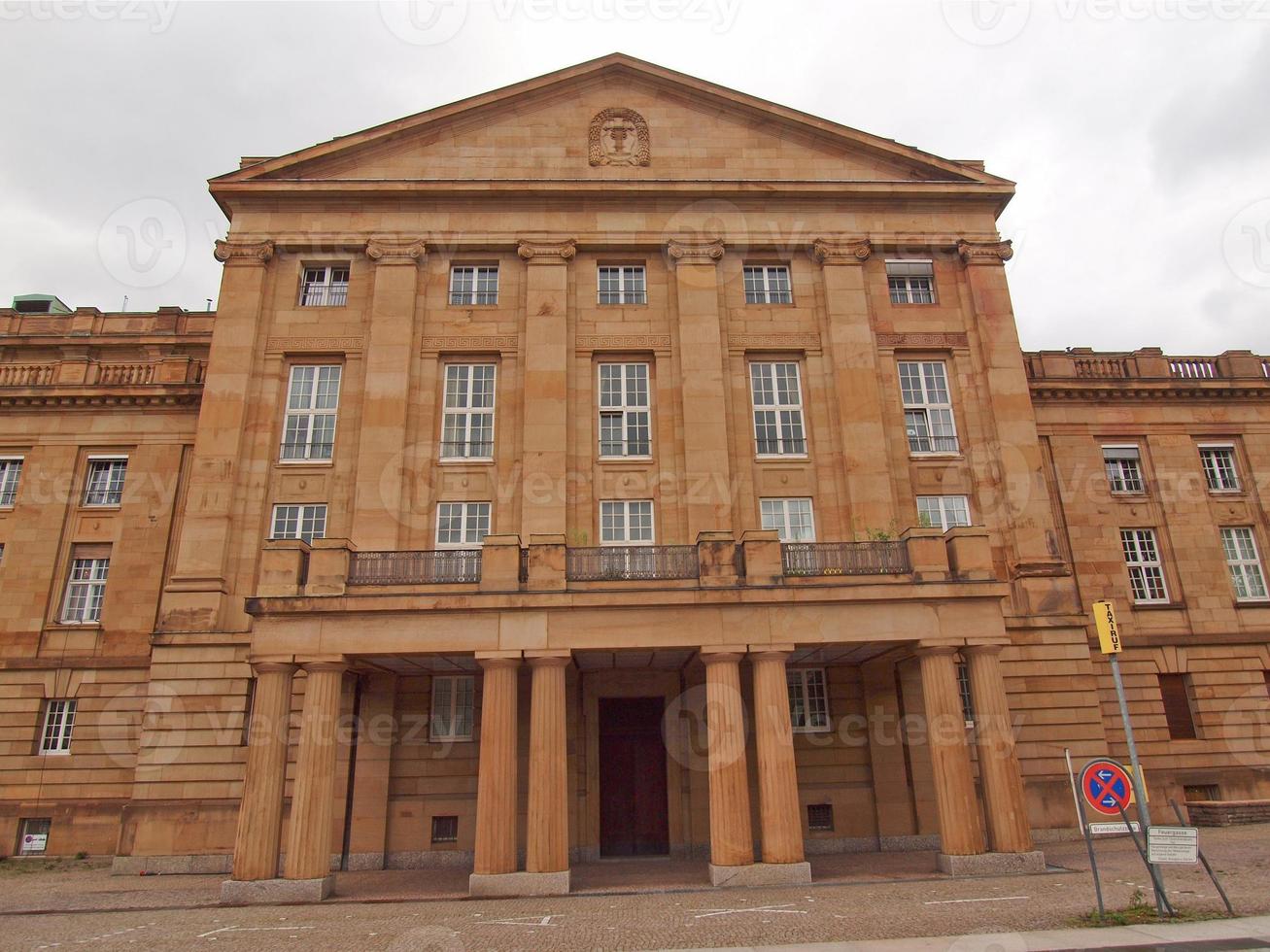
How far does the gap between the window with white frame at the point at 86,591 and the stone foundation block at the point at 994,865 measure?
88.7 feet

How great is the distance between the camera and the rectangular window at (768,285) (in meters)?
28.2

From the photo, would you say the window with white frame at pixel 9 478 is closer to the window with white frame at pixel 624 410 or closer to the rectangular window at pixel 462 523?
the rectangular window at pixel 462 523

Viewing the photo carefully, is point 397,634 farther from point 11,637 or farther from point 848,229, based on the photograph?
point 848,229

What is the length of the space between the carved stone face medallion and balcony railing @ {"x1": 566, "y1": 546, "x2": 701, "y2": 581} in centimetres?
1582

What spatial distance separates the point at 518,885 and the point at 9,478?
2524 centimetres

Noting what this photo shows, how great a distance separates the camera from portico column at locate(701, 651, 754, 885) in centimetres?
1739

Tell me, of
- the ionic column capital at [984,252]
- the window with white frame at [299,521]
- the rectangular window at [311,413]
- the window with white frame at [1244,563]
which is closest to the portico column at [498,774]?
the window with white frame at [299,521]

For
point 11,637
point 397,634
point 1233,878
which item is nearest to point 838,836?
point 1233,878

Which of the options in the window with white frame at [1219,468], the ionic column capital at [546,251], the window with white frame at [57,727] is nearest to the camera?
the window with white frame at [57,727]

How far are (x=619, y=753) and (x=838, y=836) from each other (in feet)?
21.1

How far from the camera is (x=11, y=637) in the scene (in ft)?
91.1

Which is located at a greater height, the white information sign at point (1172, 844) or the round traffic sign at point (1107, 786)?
the round traffic sign at point (1107, 786)

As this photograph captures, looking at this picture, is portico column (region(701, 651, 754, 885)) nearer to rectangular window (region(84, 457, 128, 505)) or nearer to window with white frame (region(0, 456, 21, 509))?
rectangular window (region(84, 457, 128, 505))

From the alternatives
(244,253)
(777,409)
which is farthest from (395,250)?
(777,409)
